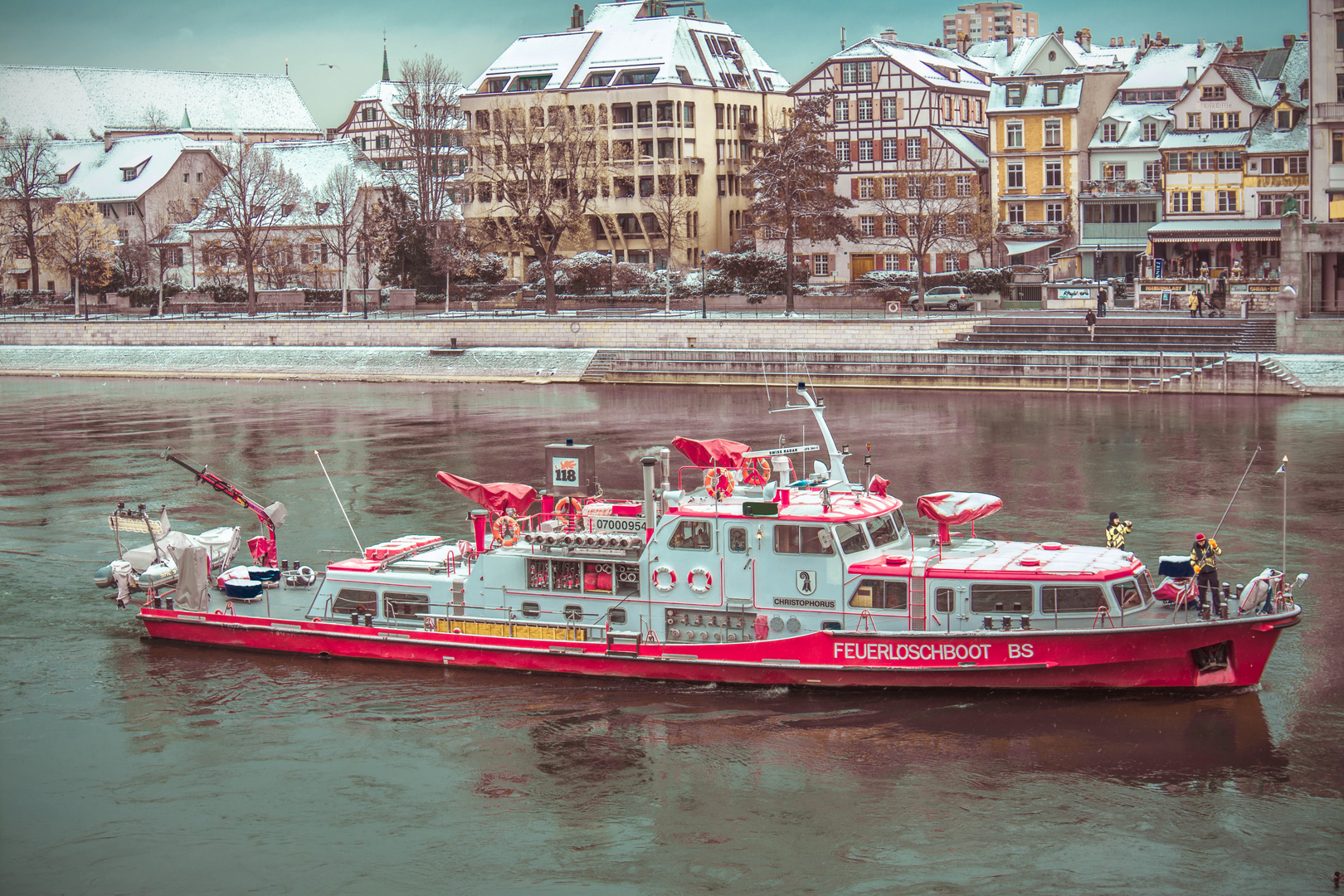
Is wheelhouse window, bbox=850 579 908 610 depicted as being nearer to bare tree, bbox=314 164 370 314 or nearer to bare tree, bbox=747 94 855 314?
bare tree, bbox=747 94 855 314

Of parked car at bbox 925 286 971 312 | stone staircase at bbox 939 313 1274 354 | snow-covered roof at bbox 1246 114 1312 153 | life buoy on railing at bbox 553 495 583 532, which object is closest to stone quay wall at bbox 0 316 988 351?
stone staircase at bbox 939 313 1274 354

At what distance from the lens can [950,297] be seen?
245 feet

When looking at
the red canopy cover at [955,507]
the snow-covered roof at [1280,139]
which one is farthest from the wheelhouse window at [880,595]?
the snow-covered roof at [1280,139]

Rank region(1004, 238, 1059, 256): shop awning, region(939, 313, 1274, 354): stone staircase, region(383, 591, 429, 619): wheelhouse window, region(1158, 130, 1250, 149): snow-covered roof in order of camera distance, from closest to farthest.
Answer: region(383, 591, 429, 619): wheelhouse window < region(939, 313, 1274, 354): stone staircase < region(1158, 130, 1250, 149): snow-covered roof < region(1004, 238, 1059, 256): shop awning

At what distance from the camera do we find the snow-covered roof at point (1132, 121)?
84.6m

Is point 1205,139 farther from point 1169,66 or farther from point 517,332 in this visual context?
point 517,332

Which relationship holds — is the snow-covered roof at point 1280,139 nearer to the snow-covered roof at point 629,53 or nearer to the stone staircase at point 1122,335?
the stone staircase at point 1122,335

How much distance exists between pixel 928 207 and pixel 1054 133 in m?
11.8

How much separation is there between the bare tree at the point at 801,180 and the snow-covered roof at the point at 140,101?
257 feet

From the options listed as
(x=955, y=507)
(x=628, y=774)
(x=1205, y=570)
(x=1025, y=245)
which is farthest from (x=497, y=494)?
(x=1025, y=245)

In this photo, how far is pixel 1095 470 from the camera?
1590 inches

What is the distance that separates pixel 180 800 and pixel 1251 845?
45.0 ft

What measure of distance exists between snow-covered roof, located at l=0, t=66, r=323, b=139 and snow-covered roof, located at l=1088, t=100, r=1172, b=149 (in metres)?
86.5

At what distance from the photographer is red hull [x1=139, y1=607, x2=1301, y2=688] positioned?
834 inches
